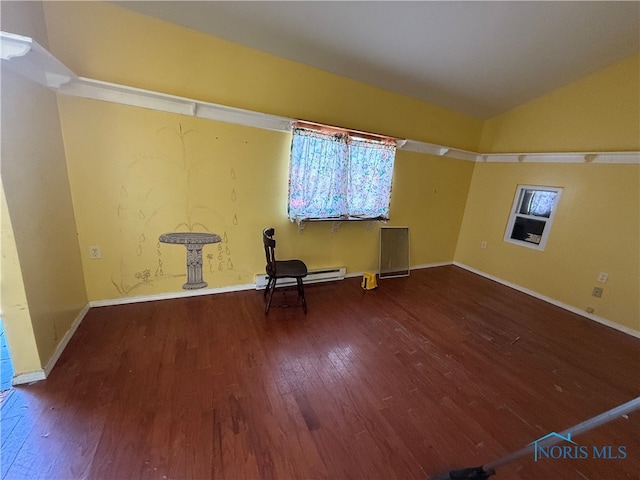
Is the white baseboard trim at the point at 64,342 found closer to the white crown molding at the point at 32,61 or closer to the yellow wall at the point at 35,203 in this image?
the yellow wall at the point at 35,203

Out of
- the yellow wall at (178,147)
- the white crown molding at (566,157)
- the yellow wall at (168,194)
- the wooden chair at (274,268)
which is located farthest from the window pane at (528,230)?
the wooden chair at (274,268)

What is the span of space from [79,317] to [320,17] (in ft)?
10.6

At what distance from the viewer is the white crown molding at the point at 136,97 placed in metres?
1.35

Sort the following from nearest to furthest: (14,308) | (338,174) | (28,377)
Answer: (14,308)
(28,377)
(338,174)

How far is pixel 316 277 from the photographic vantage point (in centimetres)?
328

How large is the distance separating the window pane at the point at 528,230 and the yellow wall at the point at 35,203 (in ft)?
17.3

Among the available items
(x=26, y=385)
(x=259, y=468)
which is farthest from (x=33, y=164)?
(x=259, y=468)

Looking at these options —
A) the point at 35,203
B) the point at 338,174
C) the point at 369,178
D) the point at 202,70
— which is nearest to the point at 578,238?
the point at 369,178

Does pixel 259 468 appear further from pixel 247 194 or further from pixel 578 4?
pixel 578 4

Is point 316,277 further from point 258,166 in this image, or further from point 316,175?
point 258,166

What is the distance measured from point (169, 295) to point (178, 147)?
151 cm

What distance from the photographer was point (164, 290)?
2578 mm

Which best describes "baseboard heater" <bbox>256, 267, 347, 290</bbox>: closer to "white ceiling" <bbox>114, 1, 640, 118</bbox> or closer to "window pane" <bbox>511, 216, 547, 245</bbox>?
"white ceiling" <bbox>114, 1, 640, 118</bbox>

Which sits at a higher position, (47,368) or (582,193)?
(582,193)
